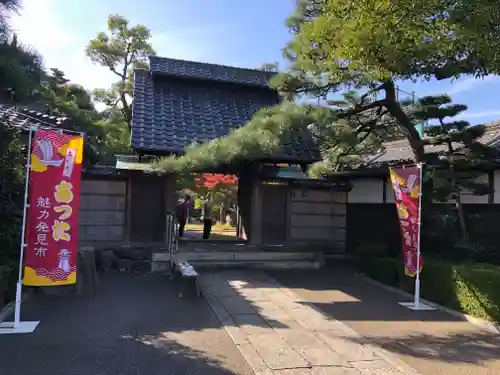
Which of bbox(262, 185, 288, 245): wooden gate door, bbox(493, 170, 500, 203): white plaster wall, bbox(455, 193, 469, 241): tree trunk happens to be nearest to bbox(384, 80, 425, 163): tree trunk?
bbox(455, 193, 469, 241): tree trunk

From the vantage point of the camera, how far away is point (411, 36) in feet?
19.1

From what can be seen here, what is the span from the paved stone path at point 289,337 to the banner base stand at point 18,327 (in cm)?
280

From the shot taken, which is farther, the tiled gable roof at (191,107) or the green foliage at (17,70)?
the tiled gable roof at (191,107)

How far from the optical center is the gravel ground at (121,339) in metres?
5.12

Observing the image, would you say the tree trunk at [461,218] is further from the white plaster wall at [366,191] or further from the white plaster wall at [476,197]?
the white plaster wall at [366,191]

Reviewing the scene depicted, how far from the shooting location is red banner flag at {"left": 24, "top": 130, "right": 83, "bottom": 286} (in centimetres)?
646

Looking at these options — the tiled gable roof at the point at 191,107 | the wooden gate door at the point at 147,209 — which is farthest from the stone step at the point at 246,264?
the tiled gable roof at the point at 191,107

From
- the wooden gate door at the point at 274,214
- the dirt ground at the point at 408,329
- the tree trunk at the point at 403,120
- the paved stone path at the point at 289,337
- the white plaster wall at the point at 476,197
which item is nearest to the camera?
the paved stone path at the point at 289,337

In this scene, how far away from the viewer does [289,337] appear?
639 centimetres

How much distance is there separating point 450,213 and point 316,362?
617 centimetres

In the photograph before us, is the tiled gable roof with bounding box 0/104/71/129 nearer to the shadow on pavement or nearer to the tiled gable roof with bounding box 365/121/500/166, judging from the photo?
the shadow on pavement

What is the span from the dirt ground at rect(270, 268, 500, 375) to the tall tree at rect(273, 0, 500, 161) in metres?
3.82

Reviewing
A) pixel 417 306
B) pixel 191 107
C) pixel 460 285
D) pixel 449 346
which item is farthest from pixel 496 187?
pixel 191 107

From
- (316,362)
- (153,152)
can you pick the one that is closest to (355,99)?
(153,152)
